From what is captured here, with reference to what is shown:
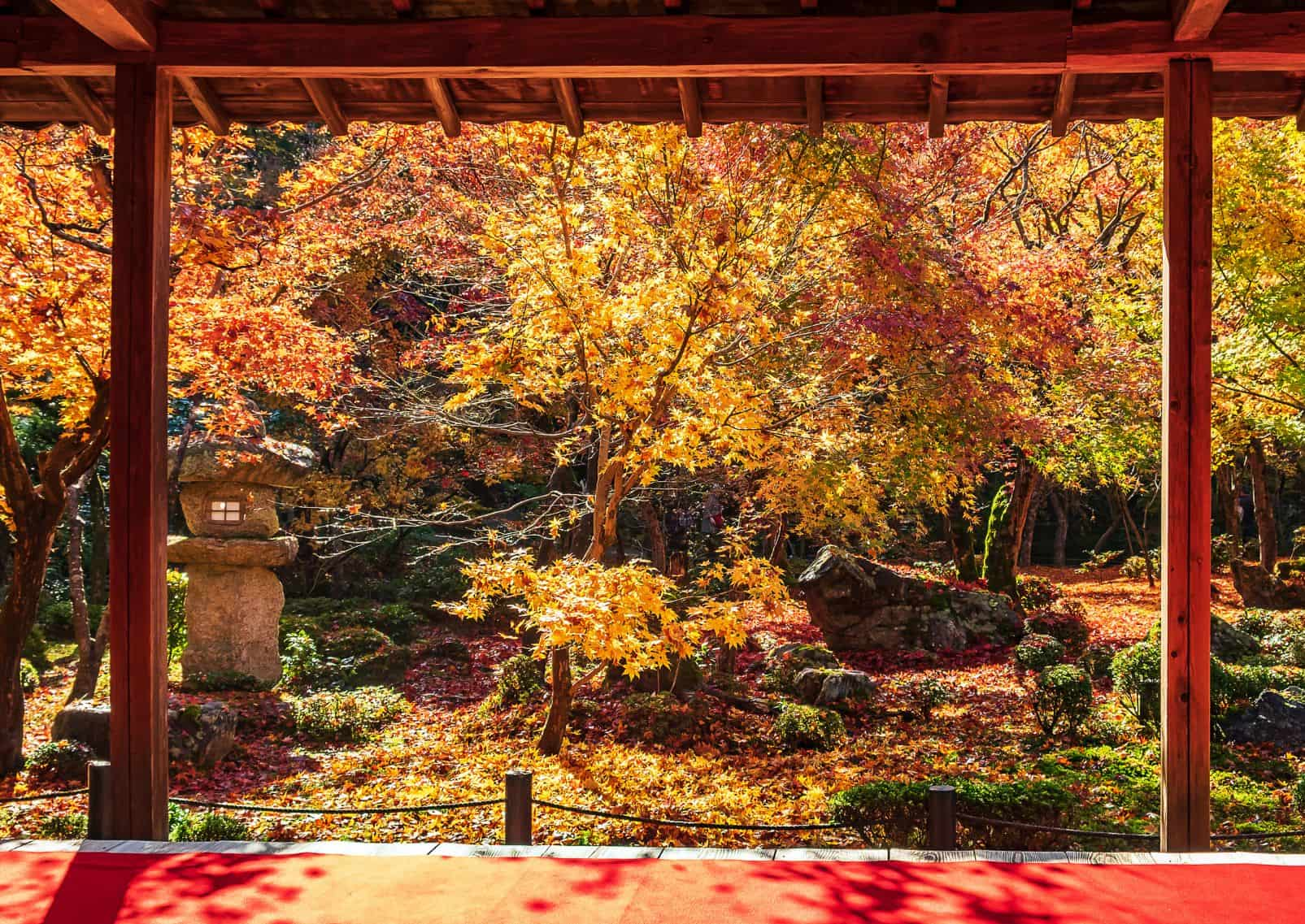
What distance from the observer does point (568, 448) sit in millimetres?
9477

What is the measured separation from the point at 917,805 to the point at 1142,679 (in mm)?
4360

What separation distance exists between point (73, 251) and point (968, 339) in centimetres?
729

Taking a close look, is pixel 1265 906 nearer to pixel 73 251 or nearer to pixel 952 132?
pixel 73 251

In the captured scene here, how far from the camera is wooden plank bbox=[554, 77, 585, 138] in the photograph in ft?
13.1

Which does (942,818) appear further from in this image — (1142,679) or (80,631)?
(80,631)

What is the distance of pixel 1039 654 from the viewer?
36.9ft

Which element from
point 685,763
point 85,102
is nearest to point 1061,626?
point 685,763

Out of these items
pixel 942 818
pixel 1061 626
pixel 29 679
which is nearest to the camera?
pixel 942 818

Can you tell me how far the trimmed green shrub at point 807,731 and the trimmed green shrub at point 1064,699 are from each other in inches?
77.3

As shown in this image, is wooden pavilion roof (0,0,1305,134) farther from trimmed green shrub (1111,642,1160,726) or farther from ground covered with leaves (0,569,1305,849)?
trimmed green shrub (1111,642,1160,726)

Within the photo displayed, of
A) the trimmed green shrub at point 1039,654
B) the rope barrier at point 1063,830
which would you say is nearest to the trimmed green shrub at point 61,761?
the rope barrier at point 1063,830

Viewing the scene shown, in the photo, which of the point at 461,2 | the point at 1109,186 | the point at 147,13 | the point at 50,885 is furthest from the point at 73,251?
the point at 1109,186

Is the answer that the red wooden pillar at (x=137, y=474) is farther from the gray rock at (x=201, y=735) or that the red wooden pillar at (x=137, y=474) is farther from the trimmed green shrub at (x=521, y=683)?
the trimmed green shrub at (x=521, y=683)

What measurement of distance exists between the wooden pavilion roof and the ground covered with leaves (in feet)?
12.9
